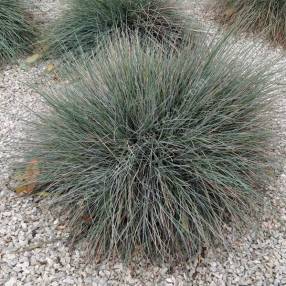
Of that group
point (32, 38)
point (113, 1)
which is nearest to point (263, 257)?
Result: point (113, 1)

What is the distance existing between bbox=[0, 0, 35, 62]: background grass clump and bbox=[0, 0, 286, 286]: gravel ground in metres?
2.00

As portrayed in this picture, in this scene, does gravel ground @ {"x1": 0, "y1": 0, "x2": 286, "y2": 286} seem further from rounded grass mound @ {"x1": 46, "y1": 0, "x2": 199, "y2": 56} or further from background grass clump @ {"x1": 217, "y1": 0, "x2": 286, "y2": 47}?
background grass clump @ {"x1": 217, "y1": 0, "x2": 286, "y2": 47}

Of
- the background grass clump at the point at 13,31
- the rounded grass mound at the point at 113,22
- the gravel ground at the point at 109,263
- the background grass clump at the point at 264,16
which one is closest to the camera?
the gravel ground at the point at 109,263

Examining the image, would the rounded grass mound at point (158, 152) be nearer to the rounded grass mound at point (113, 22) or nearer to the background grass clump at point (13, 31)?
the rounded grass mound at point (113, 22)

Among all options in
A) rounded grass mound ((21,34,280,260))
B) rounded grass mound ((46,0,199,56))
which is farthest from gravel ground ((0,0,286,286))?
rounded grass mound ((46,0,199,56))

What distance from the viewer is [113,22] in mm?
3582

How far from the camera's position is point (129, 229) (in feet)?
6.32

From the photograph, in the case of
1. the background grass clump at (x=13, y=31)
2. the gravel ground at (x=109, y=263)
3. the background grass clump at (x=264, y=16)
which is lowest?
the background grass clump at (x=13, y=31)

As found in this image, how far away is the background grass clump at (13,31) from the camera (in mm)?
3762

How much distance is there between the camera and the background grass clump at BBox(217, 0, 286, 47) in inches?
156

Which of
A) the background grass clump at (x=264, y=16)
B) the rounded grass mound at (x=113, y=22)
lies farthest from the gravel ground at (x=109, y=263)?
the background grass clump at (x=264, y=16)

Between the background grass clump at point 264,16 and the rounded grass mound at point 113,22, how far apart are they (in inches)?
23.9

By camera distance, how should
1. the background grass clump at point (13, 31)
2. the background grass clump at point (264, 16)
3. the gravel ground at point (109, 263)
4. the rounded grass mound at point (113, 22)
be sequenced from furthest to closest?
the background grass clump at point (264, 16)
the background grass clump at point (13, 31)
the rounded grass mound at point (113, 22)
the gravel ground at point (109, 263)

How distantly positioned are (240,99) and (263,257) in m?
0.83
